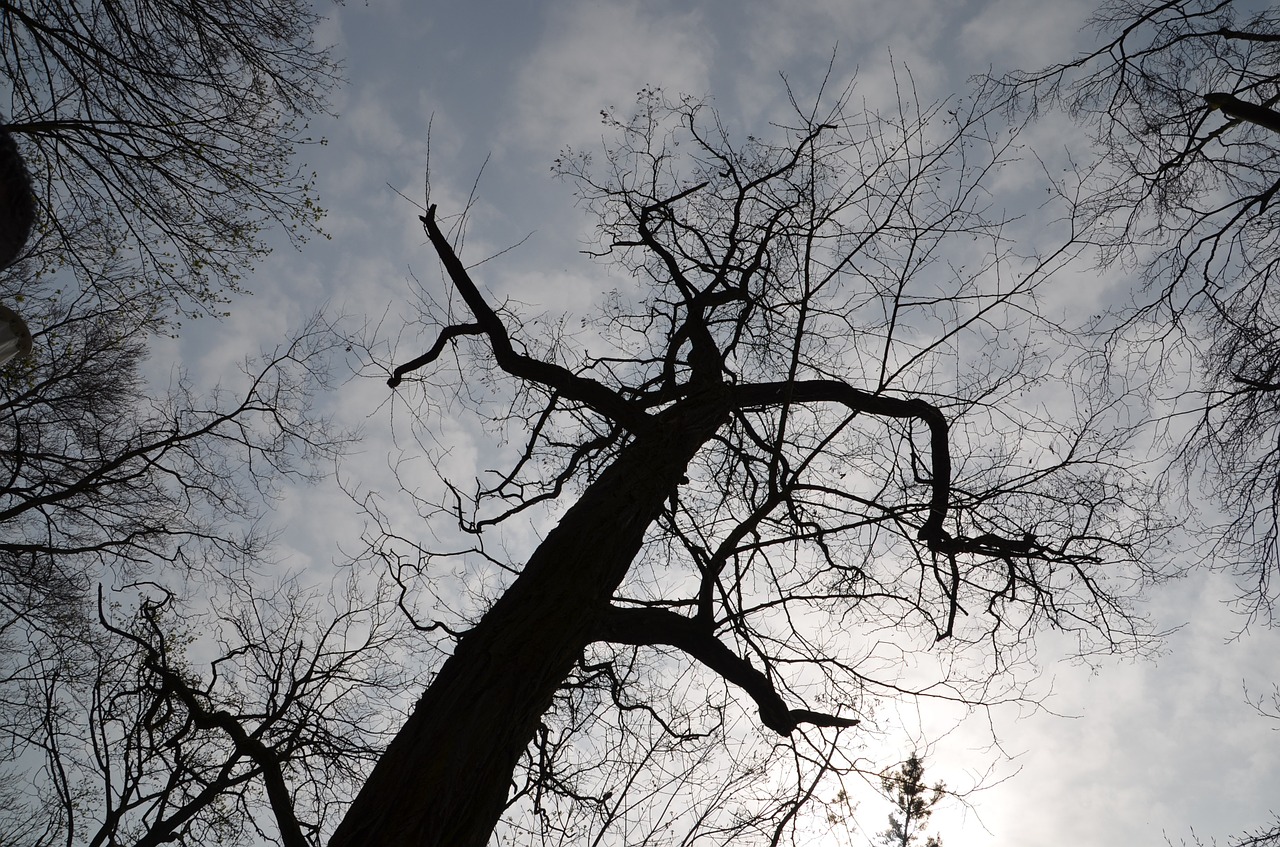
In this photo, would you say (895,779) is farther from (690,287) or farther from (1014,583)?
(690,287)

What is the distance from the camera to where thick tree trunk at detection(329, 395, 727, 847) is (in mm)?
2086

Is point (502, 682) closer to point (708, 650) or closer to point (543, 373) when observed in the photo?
point (708, 650)

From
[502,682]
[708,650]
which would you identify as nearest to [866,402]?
[708,650]

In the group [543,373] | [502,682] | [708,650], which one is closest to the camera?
[502,682]

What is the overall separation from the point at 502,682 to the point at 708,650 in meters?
1.40

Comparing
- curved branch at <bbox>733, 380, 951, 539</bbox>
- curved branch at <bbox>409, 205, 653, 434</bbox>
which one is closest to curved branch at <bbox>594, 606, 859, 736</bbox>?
curved branch at <bbox>409, 205, 653, 434</bbox>

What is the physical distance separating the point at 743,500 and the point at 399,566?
2.29 metres

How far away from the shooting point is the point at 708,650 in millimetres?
3533

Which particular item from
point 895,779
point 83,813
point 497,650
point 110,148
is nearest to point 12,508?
point 83,813

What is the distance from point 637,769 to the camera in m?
3.84

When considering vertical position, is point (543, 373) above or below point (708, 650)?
above

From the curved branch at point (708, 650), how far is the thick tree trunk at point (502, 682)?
1.38 feet

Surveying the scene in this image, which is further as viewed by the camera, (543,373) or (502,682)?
(543,373)

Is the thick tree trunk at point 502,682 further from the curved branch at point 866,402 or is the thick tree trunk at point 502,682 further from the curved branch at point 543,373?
the curved branch at point 866,402
